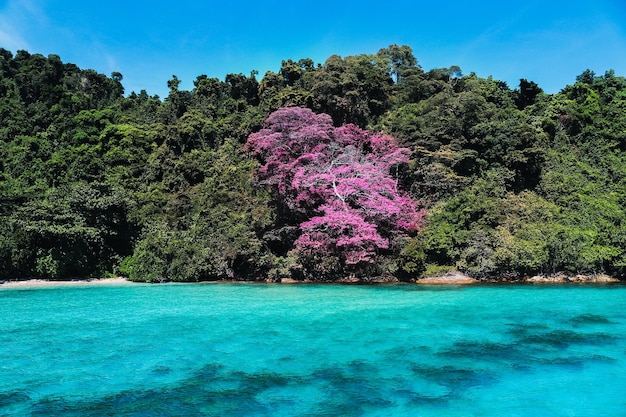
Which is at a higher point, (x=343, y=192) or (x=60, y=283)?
(x=343, y=192)

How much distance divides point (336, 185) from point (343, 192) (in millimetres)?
1014

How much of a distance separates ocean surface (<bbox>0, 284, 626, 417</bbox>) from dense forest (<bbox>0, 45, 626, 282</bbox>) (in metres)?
4.80

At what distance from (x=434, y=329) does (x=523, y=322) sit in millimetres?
2668

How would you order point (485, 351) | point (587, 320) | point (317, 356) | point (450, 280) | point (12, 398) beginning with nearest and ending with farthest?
point (12, 398) → point (317, 356) → point (485, 351) → point (587, 320) → point (450, 280)

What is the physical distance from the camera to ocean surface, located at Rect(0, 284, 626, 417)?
266 inches

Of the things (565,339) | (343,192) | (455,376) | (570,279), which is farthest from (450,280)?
(455,376)

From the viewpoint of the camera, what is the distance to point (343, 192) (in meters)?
20.9

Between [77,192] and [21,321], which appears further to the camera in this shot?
[77,192]

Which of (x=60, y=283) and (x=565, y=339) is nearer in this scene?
(x=565, y=339)

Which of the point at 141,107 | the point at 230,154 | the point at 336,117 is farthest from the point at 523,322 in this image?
the point at 141,107

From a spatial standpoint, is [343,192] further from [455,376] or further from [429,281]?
[455,376]

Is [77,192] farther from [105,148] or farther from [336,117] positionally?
[336,117]

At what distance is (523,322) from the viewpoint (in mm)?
12109

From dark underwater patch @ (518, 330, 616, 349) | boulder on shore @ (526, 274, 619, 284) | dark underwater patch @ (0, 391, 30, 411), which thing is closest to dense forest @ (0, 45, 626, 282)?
boulder on shore @ (526, 274, 619, 284)
